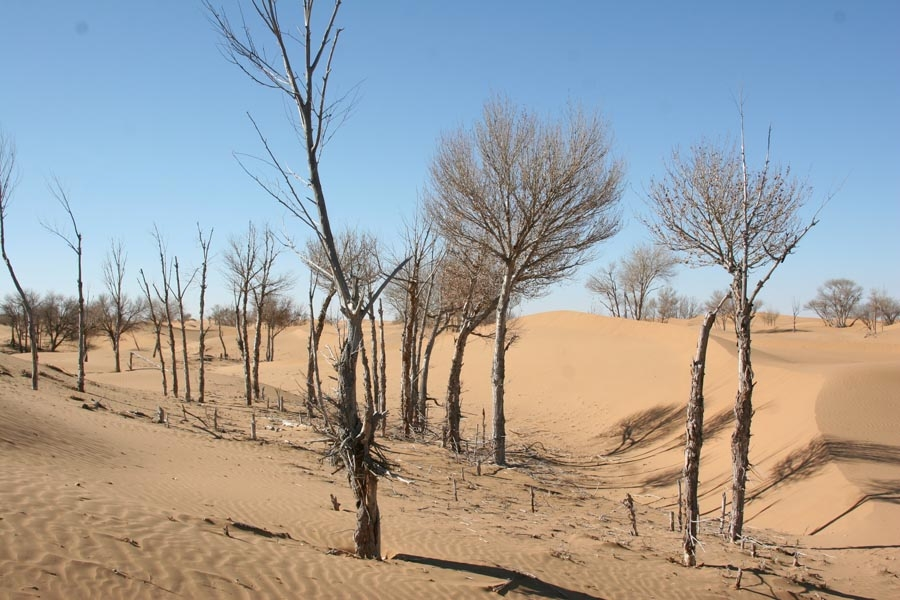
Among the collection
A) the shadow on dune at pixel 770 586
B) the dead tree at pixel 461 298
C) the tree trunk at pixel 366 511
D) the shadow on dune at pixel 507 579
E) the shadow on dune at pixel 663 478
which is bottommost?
the shadow on dune at pixel 663 478

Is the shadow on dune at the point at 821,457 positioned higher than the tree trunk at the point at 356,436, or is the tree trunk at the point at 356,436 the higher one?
the tree trunk at the point at 356,436

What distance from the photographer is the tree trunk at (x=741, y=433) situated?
8.97 meters

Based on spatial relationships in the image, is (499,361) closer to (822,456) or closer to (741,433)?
(741,433)

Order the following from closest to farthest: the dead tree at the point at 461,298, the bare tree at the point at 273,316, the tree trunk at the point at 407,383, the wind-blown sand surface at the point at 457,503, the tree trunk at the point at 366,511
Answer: the wind-blown sand surface at the point at 457,503
the tree trunk at the point at 366,511
the dead tree at the point at 461,298
the tree trunk at the point at 407,383
the bare tree at the point at 273,316

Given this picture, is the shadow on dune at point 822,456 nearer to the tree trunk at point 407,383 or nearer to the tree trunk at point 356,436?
the tree trunk at point 356,436

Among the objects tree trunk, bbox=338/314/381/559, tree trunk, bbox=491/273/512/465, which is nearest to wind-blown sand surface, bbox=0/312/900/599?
tree trunk, bbox=338/314/381/559

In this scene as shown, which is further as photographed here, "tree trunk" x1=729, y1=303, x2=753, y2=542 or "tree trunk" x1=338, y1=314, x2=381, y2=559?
"tree trunk" x1=729, y1=303, x2=753, y2=542

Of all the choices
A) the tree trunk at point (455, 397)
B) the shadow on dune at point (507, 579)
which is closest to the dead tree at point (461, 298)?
the tree trunk at point (455, 397)

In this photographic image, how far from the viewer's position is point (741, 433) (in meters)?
9.09

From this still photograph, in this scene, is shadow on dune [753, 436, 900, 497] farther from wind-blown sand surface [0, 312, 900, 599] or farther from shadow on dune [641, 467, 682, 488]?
shadow on dune [641, 467, 682, 488]

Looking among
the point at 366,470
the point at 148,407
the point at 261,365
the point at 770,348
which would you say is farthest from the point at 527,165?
the point at 261,365

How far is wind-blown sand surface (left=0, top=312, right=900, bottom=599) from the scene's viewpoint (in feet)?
19.4

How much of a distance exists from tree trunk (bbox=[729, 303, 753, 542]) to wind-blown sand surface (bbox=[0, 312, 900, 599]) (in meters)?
0.44

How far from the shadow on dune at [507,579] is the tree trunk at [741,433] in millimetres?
3457
